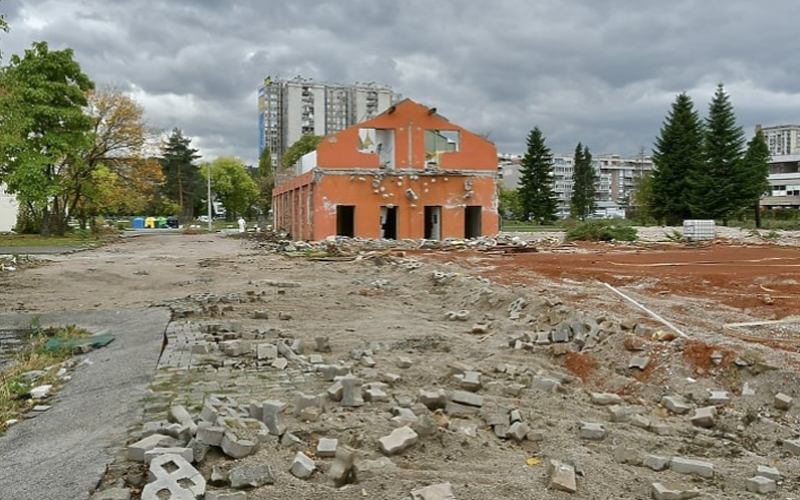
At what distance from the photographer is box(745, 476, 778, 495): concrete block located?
4.31 m

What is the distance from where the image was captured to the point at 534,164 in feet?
225

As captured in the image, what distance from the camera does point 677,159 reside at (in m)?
57.7

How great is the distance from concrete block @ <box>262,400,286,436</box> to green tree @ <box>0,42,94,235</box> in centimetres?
3311

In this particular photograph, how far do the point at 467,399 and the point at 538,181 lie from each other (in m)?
64.6

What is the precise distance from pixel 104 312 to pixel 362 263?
486 inches

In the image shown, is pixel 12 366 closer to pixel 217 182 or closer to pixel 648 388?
pixel 648 388

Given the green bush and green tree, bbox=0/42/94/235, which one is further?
the green bush

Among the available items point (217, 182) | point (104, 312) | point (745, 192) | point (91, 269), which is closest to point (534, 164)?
point (745, 192)

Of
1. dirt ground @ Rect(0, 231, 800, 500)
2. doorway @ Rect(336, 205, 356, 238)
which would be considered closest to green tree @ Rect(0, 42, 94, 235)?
doorway @ Rect(336, 205, 356, 238)

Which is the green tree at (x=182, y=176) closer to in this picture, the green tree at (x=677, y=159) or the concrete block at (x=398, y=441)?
the green tree at (x=677, y=159)

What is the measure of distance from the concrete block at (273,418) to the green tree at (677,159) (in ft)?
189

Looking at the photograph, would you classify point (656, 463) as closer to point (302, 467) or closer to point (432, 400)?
point (432, 400)

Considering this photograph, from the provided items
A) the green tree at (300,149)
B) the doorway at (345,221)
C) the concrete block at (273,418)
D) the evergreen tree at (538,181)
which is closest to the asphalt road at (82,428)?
the concrete block at (273,418)

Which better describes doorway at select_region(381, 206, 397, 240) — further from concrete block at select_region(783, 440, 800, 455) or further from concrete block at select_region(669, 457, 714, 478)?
concrete block at select_region(669, 457, 714, 478)
